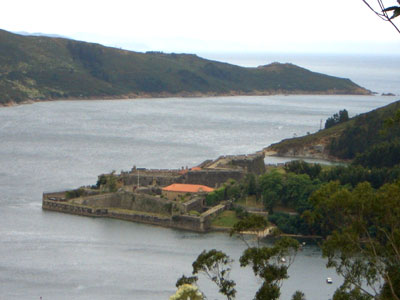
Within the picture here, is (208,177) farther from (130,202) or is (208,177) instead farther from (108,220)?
(108,220)

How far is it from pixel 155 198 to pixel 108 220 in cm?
219

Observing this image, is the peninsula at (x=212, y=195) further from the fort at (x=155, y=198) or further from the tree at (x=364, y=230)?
the tree at (x=364, y=230)

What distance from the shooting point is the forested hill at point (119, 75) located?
126 meters

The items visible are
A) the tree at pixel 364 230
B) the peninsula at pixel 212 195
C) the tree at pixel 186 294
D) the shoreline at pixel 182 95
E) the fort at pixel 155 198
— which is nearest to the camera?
the tree at pixel 186 294

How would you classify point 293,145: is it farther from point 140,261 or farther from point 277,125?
point 140,261

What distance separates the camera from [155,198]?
37.7 meters

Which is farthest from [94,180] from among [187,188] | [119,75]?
[119,75]

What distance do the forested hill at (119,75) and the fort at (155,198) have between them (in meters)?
68.2

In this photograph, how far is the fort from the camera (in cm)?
3631

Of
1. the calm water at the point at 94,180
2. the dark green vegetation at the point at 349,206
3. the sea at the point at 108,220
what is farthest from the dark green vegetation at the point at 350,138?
the sea at the point at 108,220

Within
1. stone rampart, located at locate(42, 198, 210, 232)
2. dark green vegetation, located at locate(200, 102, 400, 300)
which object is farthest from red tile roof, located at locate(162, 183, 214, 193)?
stone rampart, located at locate(42, 198, 210, 232)

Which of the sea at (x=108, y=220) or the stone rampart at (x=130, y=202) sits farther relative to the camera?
the stone rampart at (x=130, y=202)

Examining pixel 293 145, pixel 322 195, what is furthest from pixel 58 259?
pixel 293 145

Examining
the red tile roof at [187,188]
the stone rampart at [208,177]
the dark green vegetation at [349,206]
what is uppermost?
the dark green vegetation at [349,206]
